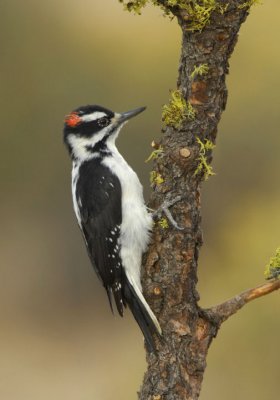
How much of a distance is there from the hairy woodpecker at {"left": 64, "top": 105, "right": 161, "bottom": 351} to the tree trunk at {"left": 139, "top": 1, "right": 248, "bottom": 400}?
0.34m

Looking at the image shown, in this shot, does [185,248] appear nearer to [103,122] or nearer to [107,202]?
[107,202]

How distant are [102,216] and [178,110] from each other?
1.01 m

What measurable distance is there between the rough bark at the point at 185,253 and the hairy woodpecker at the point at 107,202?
13.3 inches

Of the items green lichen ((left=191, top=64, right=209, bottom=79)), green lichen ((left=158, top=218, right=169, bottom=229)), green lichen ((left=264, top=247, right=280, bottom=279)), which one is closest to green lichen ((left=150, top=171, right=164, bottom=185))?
green lichen ((left=158, top=218, right=169, bottom=229))

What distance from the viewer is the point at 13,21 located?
9695 millimetres

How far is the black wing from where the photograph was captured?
14.8 ft

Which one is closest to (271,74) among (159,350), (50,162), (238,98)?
(238,98)

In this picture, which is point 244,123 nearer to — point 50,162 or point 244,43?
point 244,43

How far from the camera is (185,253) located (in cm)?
381

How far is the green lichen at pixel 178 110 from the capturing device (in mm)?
3770

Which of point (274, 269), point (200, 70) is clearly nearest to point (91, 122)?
point (200, 70)

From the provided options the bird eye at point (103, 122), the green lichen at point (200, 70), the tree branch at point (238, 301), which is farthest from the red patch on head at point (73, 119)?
the tree branch at point (238, 301)

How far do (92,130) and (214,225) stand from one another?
5.10 m

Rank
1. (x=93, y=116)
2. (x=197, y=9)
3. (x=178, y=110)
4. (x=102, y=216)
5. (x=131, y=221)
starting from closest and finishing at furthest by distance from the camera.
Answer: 1. (x=197, y=9)
2. (x=178, y=110)
3. (x=131, y=221)
4. (x=102, y=216)
5. (x=93, y=116)
